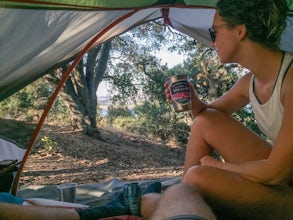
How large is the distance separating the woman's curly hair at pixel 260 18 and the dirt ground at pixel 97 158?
3111 mm

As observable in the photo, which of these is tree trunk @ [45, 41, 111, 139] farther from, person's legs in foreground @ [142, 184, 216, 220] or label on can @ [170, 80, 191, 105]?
person's legs in foreground @ [142, 184, 216, 220]

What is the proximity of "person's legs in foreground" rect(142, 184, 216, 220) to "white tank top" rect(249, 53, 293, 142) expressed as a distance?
1.38ft

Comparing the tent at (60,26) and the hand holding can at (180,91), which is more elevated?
the tent at (60,26)

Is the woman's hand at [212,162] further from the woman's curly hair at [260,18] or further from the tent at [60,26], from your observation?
the tent at [60,26]

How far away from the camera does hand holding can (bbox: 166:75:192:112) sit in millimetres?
1562

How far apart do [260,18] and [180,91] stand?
1.46ft

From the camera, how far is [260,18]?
4.20ft

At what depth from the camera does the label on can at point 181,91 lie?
1562 millimetres

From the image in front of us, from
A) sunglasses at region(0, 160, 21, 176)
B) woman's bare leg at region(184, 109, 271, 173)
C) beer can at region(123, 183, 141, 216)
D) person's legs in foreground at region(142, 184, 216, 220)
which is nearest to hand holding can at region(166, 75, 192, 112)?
woman's bare leg at region(184, 109, 271, 173)

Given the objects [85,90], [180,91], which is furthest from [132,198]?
[85,90]

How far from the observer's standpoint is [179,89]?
1571 mm

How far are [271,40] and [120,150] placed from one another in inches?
176

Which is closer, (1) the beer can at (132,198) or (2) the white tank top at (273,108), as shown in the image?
(2) the white tank top at (273,108)

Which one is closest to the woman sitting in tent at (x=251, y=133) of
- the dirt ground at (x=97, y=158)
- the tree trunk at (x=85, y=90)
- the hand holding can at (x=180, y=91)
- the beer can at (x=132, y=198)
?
the hand holding can at (x=180, y=91)
